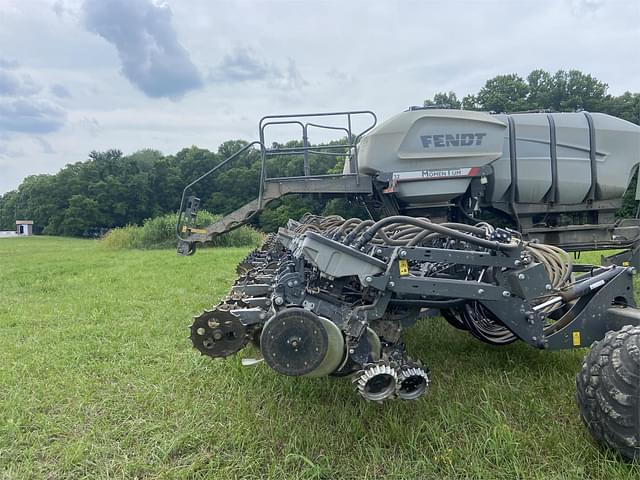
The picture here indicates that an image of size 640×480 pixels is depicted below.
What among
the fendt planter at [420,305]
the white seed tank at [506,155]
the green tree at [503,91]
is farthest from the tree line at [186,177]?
the fendt planter at [420,305]

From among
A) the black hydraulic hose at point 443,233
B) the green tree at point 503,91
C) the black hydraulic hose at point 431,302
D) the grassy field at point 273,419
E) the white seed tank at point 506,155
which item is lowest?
the grassy field at point 273,419

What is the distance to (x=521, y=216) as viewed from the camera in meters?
5.44

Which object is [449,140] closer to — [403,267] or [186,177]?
[403,267]

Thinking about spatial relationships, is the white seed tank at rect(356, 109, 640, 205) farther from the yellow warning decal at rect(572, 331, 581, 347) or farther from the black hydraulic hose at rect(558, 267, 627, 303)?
the yellow warning decal at rect(572, 331, 581, 347)

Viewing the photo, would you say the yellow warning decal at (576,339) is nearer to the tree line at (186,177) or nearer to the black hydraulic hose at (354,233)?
the black hydraulic hose at (354,233)

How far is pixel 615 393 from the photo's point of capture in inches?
85.0

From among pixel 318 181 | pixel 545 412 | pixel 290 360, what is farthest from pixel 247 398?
pixel 318 181

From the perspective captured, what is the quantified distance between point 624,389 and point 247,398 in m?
2.11

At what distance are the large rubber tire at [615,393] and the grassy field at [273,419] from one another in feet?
0.42

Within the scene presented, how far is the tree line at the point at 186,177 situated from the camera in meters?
28.2

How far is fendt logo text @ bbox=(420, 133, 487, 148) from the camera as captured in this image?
192 inches

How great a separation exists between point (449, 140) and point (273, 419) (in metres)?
3.29

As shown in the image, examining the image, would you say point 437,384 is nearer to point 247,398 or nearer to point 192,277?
point 247,398

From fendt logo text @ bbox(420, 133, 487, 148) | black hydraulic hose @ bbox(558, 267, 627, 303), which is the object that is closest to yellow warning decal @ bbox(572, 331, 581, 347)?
black hydraulic hose @ bbox(558, 267, 627, 303)
